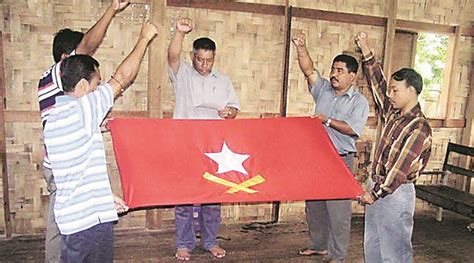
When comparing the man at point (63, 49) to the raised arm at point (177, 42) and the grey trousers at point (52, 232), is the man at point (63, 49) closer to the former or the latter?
the grey trousers at point (52, 232)

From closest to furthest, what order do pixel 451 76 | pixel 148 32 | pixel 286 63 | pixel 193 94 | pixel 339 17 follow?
pixel 148 32 → pixel 193 94 → pixel 286 63 → pixel 339 17 → pixel 451 76

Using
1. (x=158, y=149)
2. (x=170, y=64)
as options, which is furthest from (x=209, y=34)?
(x=158, y=149)

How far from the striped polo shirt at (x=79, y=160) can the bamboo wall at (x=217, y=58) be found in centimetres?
177

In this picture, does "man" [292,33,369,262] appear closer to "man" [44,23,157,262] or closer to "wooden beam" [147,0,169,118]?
"wooden beam" [147,0,169,118]

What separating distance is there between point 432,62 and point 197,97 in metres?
3.07

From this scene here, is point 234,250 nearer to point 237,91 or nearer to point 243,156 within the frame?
point 243,156

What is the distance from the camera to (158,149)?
2.85 m

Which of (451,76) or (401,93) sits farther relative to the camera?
(451,76)

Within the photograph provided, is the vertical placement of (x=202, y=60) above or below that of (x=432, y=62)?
below

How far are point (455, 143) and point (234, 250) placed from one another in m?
2.97

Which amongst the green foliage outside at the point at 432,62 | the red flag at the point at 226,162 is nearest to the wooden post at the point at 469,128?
the green foliage outside at the point at 432,62

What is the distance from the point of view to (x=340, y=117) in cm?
333

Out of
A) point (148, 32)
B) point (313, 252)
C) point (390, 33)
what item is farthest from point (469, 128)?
point (148, 32)

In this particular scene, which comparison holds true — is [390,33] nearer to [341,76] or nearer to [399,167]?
[341,76]
